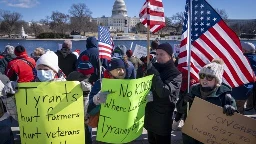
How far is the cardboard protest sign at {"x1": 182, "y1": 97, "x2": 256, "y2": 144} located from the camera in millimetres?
3105

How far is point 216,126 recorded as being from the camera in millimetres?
3215

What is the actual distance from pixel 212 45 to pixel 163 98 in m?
1.01

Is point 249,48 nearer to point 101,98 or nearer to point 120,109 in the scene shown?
point 120,109

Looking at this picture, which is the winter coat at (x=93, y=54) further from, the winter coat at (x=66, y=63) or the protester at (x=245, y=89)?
the protester at (x=245, y=89)

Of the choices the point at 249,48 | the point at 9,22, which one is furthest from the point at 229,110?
the point at 9,22

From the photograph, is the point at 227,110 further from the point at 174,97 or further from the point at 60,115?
the point at 60,115

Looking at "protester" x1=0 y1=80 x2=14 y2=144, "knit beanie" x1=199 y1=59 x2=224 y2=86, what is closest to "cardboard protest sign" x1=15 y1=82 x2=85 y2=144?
"protester" x1=0 y1=80 x2=14 y2=144

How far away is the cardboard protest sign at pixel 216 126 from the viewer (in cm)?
A: 311

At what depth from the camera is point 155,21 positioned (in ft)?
13.5

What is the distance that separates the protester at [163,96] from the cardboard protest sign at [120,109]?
24 cm

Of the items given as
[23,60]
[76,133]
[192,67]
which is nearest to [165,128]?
[192,67]

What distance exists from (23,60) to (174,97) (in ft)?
10.3

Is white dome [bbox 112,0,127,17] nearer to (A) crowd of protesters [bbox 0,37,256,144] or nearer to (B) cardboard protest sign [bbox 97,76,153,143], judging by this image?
(A) crowd of protesters [bbox 0,37,256,144]

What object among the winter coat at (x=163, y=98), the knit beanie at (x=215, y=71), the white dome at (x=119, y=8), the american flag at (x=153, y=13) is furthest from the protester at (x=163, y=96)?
the white dome at (x=119, y=8)
